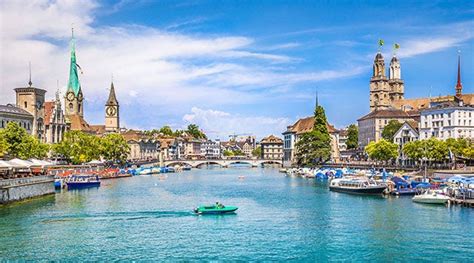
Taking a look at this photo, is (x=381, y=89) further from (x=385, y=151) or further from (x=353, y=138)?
(x=385, y=151)

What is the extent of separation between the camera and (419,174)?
3703 inches

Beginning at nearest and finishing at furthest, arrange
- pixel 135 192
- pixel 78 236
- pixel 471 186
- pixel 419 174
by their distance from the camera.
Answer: pixel 78 236 → pixel 471 186 → pixel 135 192 → pixel 419 174

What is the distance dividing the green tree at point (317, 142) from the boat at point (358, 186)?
60.0 meters

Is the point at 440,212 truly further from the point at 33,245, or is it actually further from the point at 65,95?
the point at 65,95

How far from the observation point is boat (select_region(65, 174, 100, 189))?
84.8 metres

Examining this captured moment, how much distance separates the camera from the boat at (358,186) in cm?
7211

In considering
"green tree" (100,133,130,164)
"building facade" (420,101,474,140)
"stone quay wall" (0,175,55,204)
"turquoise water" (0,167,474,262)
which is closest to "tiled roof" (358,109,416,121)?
"building facade" (420,101,474,140)

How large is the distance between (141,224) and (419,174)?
58.0m

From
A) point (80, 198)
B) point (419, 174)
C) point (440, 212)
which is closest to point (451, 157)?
point (419, 174)

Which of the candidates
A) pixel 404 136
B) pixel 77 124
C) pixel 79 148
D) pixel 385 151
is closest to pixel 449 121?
pixel 385 151

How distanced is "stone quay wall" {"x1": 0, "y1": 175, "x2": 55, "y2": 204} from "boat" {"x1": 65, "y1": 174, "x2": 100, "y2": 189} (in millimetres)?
10704

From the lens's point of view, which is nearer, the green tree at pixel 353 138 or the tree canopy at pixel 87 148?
the tree canopy at pixel 87 148

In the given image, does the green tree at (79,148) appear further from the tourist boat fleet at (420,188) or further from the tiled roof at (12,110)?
the tourist boat fleet at (420,188)

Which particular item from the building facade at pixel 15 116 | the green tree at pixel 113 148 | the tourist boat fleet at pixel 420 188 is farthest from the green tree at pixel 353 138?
the tourist boat fleet at pixel 420 188
